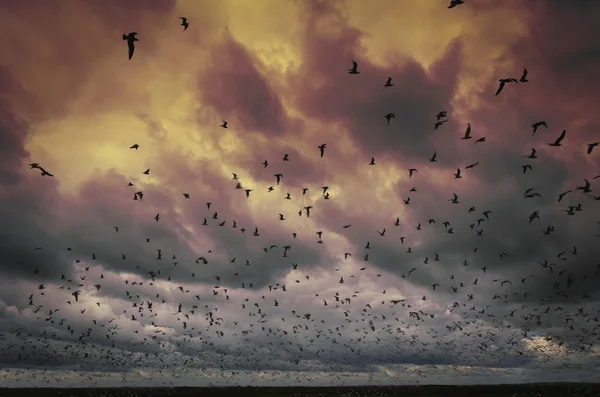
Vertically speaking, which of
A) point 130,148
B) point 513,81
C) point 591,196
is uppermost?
point 130,148

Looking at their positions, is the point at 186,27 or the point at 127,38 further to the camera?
the point at 186,27

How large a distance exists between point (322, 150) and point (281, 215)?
1939 centimetres

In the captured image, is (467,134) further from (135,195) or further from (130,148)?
(135,195)

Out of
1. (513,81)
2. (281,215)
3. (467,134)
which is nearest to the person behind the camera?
(513,81)

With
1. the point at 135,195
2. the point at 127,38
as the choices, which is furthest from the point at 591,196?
the point at 135,195

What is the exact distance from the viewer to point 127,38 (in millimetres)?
25812

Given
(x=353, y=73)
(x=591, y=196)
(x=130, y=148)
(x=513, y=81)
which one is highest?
(x=353, y=73)

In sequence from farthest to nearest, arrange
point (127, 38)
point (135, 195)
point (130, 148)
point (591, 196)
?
point (135, 195) → point (130, 148) → point (591, 196) → point (127, 38)

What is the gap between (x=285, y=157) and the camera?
199 ft

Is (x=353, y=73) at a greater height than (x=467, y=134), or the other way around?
(x=353, y=73)

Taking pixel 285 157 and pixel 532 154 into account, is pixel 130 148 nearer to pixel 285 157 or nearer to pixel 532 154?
pixel 285 157

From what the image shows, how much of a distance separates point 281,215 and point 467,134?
3571cm

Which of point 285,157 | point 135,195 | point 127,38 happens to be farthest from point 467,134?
point 135,195

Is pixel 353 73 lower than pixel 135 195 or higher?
higher
